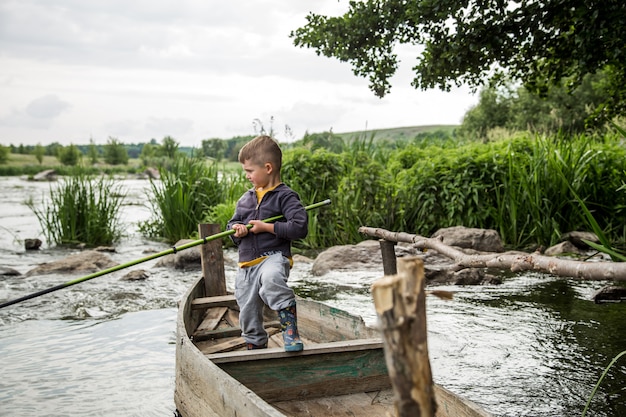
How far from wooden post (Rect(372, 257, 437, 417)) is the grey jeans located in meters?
1.79

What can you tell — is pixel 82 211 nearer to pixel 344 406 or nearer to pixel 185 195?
pixel 185 195

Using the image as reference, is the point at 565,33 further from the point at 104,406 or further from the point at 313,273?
the point at 104,406

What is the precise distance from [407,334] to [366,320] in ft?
16.2

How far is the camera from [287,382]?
11.5 ft

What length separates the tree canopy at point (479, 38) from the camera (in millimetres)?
5934

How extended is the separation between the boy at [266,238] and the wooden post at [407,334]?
178cm

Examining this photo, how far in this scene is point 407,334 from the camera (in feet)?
5.60

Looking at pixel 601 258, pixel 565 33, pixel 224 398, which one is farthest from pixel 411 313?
pixel 601 258

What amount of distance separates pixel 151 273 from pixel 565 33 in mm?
6346

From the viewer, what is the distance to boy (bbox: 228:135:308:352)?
360 centimetres

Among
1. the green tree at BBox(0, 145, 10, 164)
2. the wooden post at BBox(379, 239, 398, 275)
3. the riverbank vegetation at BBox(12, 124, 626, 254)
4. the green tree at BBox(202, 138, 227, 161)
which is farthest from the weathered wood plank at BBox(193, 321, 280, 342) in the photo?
the green tree at BBox(0, 145, 10, 164)

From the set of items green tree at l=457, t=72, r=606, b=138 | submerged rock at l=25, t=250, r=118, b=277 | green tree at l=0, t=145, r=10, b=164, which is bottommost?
submerged rock at l=25, t=250, r=118, b=277

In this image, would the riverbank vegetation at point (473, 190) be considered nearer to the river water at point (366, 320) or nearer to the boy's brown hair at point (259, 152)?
the river water at point (366, 320)

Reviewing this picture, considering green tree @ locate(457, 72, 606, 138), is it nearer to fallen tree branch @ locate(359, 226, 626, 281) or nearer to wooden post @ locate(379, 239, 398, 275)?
wooden post @ locate(379, 239, 398, 275)
